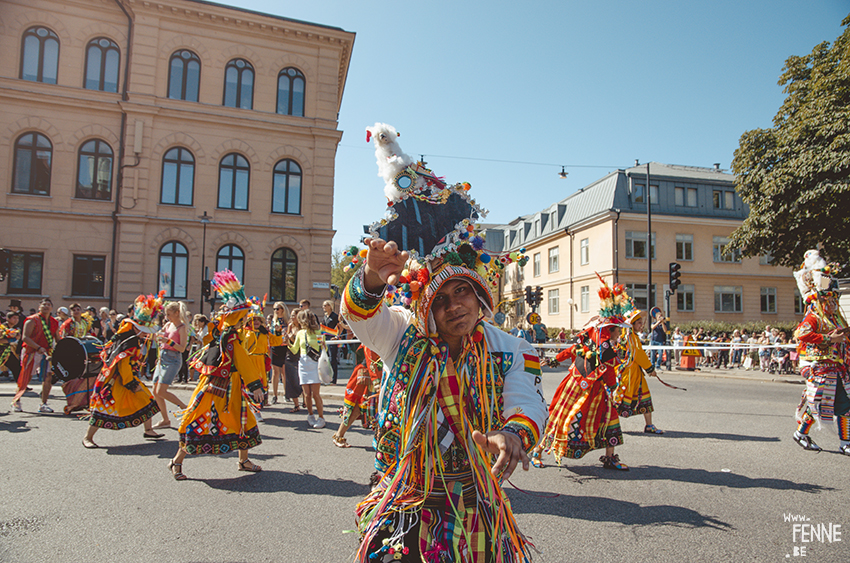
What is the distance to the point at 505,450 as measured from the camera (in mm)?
1934

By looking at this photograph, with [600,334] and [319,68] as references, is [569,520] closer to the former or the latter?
[600,334]

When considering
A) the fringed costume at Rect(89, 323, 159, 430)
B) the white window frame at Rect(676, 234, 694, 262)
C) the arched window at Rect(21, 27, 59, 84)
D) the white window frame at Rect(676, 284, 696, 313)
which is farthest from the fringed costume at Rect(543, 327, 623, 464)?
the white window frame at Rect(676, 234, 694, 262)

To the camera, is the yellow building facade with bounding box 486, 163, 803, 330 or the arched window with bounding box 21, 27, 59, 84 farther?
the yellow building facade with bounding box 486, 163, 803, 330

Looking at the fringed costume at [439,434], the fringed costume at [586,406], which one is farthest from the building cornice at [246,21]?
the fringed costume at [439,434]

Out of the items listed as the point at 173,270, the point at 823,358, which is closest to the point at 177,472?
the point at 823,358

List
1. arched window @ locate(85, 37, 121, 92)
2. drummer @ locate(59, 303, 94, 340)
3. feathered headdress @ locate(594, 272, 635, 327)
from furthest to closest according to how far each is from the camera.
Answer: arched window @ locate(85, 37, 121, 92), drummer @ locate(59, 303, 94, 340), feathered headdress @ locate(594, 272, 635, 327)

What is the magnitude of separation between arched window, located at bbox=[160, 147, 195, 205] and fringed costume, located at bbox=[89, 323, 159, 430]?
56.2ft

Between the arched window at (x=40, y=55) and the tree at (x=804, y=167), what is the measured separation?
28.7 meters

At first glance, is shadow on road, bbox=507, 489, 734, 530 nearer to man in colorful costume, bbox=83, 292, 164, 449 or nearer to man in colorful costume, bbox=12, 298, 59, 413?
man in colorful costume, bbox=83, 292, 164, 449

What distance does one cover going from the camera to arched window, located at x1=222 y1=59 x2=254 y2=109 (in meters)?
23.9

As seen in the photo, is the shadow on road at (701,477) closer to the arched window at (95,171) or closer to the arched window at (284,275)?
the arched window at (284,275)

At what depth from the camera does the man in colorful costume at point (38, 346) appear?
32.1ft

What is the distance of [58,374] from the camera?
29.2ft

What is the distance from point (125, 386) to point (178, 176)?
18150mm
